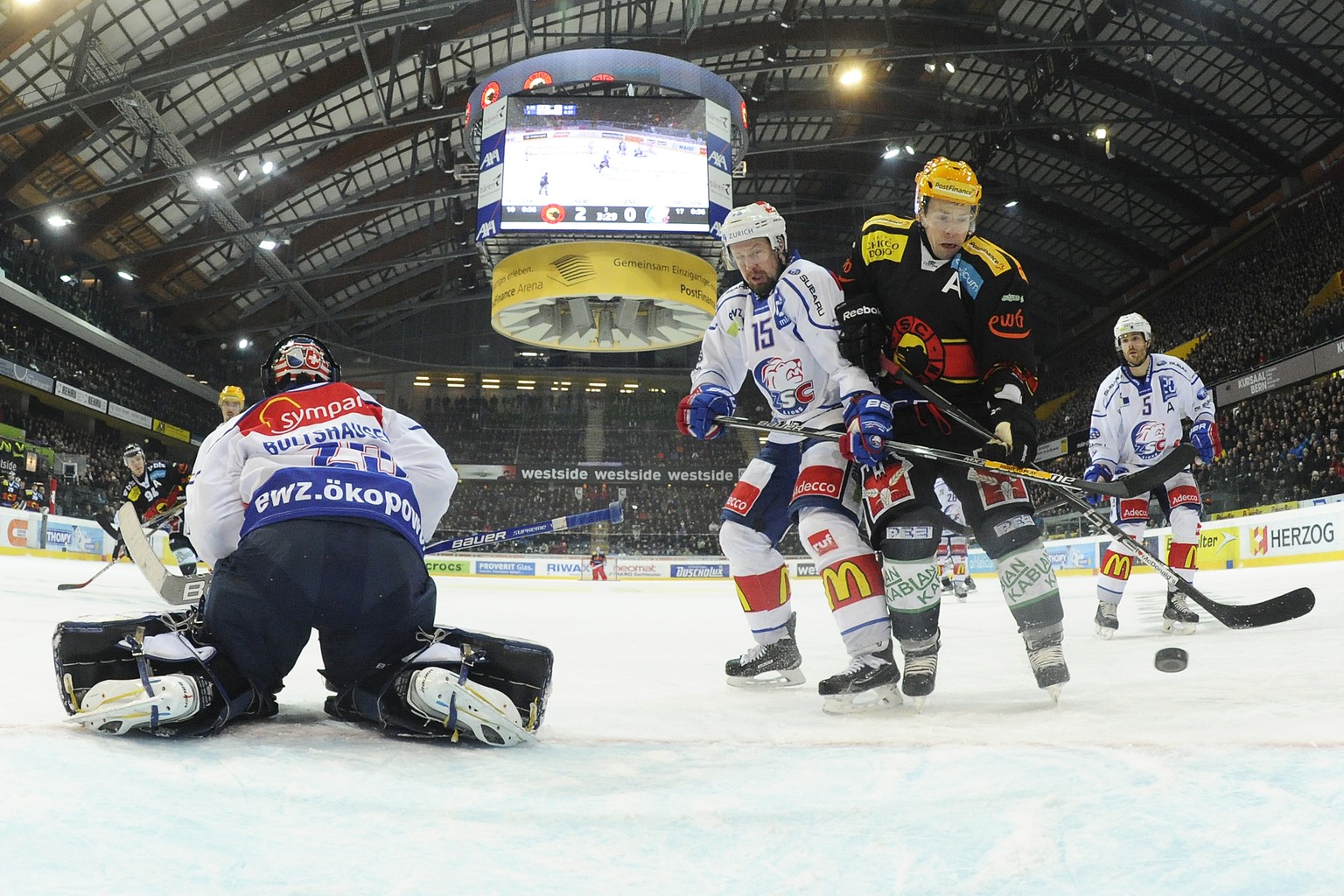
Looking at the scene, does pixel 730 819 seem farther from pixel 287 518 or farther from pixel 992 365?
pixel 992 365

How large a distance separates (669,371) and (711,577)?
48.5 ft

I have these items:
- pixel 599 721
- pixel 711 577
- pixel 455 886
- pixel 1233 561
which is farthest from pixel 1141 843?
pixel 711 577

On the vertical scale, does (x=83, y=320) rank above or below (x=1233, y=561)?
above

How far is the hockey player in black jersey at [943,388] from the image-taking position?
2.69 meters

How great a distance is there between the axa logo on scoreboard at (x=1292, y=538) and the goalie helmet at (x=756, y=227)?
8.86m

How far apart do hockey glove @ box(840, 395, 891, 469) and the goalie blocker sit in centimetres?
108

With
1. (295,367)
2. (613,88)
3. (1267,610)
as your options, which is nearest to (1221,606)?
(1267,610)

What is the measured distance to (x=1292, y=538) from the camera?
10289 mm

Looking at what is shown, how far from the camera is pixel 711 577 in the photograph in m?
20.4

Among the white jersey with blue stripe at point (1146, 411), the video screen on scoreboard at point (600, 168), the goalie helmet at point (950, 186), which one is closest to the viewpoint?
the goalie helmet at point (950, 186)

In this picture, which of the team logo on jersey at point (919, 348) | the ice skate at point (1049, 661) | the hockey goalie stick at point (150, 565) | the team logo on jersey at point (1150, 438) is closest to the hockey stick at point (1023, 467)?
the team logo on jersey at point (919, 348)

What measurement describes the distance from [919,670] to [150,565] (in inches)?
165

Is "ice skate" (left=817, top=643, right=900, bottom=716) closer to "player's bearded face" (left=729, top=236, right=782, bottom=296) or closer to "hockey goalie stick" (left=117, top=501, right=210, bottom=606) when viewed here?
"player's bearded face" (left=729, top=236, right=782, bottom=296)

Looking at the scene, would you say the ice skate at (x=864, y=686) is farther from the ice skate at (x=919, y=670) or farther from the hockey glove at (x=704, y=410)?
the hockey glove at (x=704, y=410)
